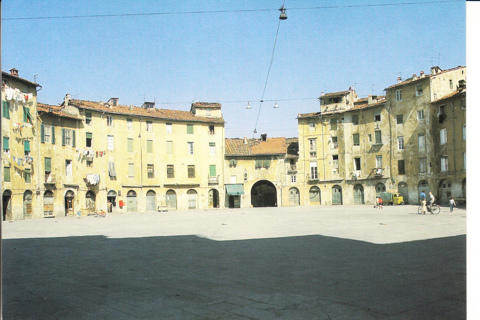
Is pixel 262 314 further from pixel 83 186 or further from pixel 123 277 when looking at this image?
pixel 83 186

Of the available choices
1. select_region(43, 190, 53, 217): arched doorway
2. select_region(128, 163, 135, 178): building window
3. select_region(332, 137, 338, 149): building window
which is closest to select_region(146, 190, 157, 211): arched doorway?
select_region(128, 163, 135, 178): building window

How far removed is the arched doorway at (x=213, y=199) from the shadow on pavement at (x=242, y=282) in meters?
42.5

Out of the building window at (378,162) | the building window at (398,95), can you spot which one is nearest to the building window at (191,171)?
the building window at (378,162)

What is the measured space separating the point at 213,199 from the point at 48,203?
2115cm

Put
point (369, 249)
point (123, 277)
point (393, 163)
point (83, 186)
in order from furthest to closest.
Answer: point (393, 163)
point (83, 186)
point (369, 249)
point (123, 277)

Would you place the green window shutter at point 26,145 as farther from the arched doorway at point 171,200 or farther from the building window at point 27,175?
the arched doorway at point 171,200

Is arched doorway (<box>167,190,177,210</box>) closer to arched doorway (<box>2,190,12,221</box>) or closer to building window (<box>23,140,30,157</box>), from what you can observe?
building window (<box>23,140,30,157</box>)

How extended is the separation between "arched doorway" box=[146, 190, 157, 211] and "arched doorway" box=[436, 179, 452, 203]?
31.4 meters

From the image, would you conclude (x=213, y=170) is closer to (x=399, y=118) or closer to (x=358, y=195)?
(x=358, y=195)

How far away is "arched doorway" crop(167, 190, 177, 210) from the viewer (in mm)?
52656

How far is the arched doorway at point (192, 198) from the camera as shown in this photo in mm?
53906

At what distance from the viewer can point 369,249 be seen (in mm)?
11609
